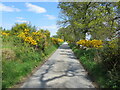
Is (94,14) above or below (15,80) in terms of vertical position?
above

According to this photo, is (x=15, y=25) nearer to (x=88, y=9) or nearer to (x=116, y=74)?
(x=88, y=9)

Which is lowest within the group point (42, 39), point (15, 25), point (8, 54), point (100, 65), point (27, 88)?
point (27, 88)

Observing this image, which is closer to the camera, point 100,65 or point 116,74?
point 116,74

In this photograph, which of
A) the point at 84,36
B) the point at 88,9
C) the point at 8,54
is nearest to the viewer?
the point at 8,54

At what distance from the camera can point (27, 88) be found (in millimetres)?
4305

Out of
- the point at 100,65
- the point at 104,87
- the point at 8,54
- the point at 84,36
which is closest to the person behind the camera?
the point at 104,87

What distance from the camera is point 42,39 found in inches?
467

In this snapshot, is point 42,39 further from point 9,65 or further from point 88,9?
point 88,9

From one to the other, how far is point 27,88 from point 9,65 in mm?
1840

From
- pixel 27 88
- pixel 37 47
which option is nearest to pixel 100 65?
pixel 27 88

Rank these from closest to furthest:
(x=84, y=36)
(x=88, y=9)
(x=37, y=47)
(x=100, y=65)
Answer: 1. (x=100, y=65)
2. (x=37, y=47)
3. (x=88, y=9)
4. (x=84, y=36)

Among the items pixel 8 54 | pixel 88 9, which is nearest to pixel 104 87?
pixel 8 54

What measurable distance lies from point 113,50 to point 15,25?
53.7 ft

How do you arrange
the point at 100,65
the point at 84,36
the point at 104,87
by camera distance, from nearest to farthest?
the point at 104,87, the point at 100,65, the point at 84,36
